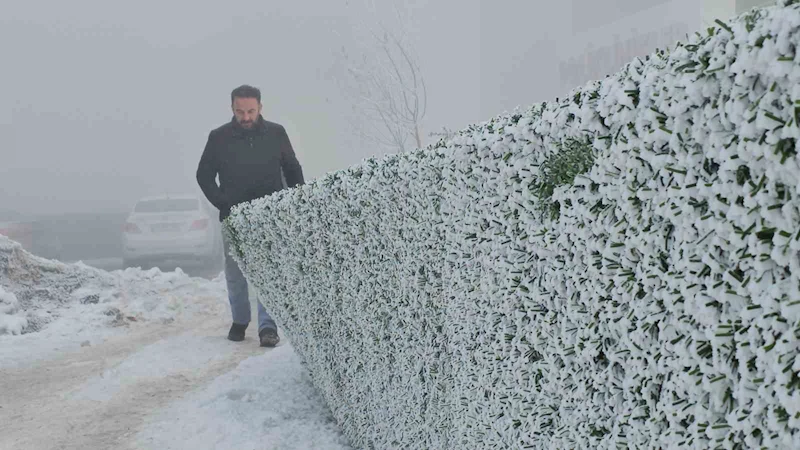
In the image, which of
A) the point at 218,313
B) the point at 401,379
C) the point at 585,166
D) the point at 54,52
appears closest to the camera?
the point at 585,166

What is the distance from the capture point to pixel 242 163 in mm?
6938

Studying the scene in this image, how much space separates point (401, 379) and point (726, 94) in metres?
2.30

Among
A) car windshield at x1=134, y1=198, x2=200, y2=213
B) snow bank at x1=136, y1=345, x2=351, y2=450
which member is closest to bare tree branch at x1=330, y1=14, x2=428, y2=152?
car windshield at x1=134, y1=198, x2=200, y2=213

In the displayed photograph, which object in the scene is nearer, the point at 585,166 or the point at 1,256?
the point at 585,166

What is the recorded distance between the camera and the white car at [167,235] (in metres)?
14.8

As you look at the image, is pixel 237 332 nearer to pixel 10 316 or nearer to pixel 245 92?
pixel 245 92

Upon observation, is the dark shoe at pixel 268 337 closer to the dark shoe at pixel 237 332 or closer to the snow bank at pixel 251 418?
the dark shoe at pixel 237 332

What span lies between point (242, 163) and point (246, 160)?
0.05m

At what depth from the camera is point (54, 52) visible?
221ft

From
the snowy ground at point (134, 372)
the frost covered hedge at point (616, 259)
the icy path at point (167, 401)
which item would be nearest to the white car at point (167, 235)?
the snowy ground at point (134, 372)

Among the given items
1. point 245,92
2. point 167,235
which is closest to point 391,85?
point 167,235

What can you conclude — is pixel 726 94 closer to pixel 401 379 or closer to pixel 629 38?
pixel 401 379

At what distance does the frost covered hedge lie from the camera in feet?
3.60

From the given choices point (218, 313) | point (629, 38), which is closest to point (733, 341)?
point (218, 313)
